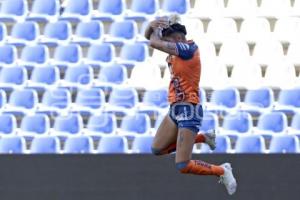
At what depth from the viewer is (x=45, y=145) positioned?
10.1 metres

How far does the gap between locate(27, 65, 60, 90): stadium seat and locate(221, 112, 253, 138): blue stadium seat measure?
5.99ft

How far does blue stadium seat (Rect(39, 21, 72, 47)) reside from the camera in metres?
11.2

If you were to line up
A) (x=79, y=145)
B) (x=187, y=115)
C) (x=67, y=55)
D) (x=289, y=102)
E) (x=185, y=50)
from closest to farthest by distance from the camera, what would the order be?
(x=185, y=50), (x=187, y=115), (x=79, y=145), (x=289, y=102), (x=67, y=55)

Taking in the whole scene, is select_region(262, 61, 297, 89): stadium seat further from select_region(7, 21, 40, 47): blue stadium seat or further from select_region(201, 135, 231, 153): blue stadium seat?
select_region(7, 21, 40, 47): blue stadium seat

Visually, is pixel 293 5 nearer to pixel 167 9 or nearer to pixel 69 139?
pixel 167 9

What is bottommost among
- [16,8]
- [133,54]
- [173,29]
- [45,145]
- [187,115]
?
[45,145]

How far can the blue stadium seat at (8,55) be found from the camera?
11.0 metres

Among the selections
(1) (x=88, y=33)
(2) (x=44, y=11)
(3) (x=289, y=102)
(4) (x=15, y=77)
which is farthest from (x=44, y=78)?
(3) (x=289, y=102)

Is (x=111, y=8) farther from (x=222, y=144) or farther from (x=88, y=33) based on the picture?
(x=222, y=144)

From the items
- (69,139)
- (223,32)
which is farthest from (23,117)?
(223,32)

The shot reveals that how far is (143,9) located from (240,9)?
106cm
